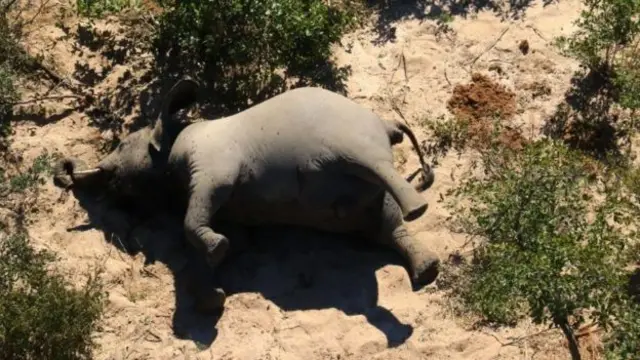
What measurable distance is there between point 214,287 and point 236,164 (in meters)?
0.82

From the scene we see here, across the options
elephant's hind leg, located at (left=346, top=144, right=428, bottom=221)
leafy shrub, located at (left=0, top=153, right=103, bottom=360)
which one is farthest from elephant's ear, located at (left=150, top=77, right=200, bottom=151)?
elephant's hind leg, located at (left=346, top=144, right=428, bottom=221)

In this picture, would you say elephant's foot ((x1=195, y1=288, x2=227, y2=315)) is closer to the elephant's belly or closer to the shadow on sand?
the shadow on sand

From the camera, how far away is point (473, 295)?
5.95 metres

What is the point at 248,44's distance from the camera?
269 inches

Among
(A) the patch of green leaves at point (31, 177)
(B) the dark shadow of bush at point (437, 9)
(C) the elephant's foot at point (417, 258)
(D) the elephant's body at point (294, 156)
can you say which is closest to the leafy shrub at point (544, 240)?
(C) the elephant's foot at point (417, 258)

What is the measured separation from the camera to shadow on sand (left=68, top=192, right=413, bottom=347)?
596 centimetres

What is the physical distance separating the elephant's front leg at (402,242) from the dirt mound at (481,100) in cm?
132

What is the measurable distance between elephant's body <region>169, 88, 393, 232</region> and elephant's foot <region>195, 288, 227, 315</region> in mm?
589

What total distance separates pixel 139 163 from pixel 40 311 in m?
1.34

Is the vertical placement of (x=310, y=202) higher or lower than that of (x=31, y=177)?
higher

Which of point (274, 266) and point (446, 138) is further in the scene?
point (446, 138)

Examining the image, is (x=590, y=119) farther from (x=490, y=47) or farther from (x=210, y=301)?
(x=210, y=301)

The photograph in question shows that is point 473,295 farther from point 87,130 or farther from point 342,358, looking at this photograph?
point 87,130

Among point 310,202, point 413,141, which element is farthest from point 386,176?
point 413,141
